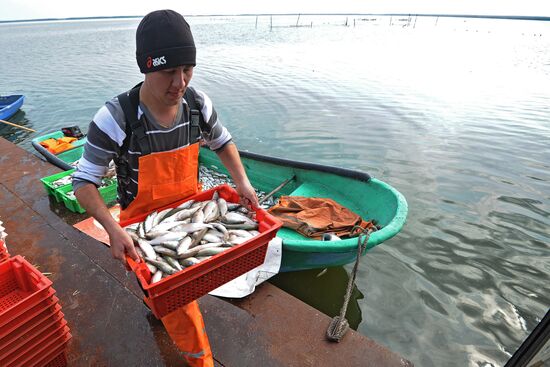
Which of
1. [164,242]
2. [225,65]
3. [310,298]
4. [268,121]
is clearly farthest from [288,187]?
[225,65]

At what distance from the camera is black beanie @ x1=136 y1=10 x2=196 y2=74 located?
6.39 ft

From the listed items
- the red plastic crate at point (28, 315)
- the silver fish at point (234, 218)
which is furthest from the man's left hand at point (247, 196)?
the red plastic crate at point (28, 315)

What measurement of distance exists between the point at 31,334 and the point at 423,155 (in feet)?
32.1

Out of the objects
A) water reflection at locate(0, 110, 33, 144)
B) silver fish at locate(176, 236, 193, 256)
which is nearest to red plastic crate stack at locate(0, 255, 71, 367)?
silver fish at locate(176, 236, 193, 256)

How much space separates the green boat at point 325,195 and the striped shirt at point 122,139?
7.24 feet

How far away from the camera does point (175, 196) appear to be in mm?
2680

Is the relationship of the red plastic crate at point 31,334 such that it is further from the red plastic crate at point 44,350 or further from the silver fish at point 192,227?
the silver fish at point 192,227

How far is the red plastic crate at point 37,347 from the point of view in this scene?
2250 mm

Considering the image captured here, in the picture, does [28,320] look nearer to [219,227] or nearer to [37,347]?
[37,347]

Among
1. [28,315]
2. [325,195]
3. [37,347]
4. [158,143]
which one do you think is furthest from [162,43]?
[325,195]

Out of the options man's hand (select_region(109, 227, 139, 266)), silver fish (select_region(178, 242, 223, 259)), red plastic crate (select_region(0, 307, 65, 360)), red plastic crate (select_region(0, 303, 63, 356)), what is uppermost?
man's hand (select_region(109, 227, 139, 266))

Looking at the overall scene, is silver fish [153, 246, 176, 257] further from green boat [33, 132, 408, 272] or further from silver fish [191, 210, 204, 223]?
green boat [33, 132, 408, 272]

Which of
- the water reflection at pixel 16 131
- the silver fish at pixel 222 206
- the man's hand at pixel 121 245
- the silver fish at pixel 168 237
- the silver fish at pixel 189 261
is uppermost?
the man's hand at pixel 121 245

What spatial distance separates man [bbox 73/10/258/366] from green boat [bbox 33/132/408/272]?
6.12 ft
